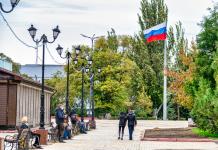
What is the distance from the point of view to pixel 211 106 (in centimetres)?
3381

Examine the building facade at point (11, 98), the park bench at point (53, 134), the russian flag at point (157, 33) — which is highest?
the russian flag at point (157, 33)

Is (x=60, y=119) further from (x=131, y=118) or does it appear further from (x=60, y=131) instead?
(x=131, y=118)

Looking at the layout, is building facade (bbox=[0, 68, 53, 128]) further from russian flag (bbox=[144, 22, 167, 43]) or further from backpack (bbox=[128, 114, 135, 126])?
russian flag (bbox=[144, 22, 167, 43])

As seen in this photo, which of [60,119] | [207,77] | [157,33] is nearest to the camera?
[60,119]

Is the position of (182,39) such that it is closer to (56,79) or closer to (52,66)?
(56,79)

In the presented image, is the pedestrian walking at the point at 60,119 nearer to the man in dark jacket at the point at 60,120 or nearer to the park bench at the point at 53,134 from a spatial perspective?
the man in dark jacket at the point at 60,120

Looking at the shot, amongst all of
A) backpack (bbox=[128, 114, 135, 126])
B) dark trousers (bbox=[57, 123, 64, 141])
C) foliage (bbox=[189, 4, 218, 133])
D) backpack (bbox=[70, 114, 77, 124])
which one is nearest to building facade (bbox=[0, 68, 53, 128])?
backpack (bbox=[70, 114, 77, 124])

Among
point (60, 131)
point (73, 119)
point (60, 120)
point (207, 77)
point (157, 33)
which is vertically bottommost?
point (60, 131)

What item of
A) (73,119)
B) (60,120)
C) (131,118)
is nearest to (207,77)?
(131,118)

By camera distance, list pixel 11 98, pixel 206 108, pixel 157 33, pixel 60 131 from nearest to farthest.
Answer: pixel 60 131
pixel 206 108
pixel 11 98
pixel 157 33

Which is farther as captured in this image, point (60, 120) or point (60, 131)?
point (60, 131)

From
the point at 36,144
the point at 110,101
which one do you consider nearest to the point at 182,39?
the point at 110,101

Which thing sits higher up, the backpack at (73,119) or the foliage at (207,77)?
the foliage at (207,77)

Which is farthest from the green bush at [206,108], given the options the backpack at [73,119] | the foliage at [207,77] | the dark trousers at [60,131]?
the dark trousers at [60,131]
